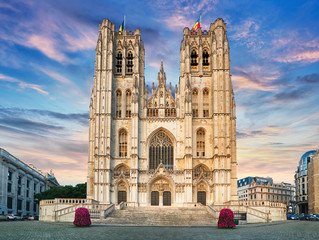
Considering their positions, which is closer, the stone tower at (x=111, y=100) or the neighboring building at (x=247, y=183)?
the stone tower at (x=111, y=100)

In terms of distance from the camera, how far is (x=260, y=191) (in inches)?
4550

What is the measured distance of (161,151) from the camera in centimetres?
6188

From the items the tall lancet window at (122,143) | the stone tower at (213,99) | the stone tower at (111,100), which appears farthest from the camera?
the tall lancet window at (122,143)

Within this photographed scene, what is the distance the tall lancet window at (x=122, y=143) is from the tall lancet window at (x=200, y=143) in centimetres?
1179

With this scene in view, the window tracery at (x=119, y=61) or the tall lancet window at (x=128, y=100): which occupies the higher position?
the window tracery at (x=119, y=61)

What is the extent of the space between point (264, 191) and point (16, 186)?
7498cm

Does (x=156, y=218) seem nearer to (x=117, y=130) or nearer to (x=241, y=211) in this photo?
(x=241, y=211)

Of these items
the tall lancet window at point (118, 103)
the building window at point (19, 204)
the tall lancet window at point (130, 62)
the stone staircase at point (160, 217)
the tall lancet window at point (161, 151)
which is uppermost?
the tall lancet window at point (130, 62)

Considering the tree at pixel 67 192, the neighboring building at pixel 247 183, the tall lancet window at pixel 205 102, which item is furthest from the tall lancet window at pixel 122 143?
the neighboring building at pixel 247 183

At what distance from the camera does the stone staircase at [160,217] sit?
4112cm

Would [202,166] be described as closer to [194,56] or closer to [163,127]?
[163,127]

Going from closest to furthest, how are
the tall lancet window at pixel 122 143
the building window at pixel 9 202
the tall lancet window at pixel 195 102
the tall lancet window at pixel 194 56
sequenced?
1. the tall lancet window at pixel 122 143
2. the tall lancet window at pixel 195 102
3. the tall lancet window at pixel 194 56
4. the building window at pixel 9 202

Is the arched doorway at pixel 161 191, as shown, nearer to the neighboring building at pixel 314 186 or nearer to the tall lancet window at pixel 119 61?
the tall lancet window at pixel 119 61

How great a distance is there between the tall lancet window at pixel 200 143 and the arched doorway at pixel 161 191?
23.1 feet
